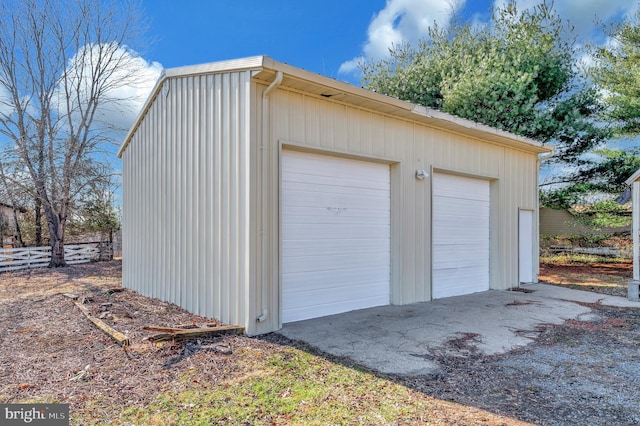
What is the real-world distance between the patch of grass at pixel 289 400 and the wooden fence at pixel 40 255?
12439 millimetres

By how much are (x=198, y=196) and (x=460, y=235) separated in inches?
204

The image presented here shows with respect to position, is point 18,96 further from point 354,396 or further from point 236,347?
point 354,396

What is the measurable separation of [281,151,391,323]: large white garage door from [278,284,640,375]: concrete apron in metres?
0.28

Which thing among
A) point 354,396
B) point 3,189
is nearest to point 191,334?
point 354,396

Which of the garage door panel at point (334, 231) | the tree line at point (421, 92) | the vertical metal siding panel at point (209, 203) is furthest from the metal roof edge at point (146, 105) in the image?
the tree line at point (421, 92)

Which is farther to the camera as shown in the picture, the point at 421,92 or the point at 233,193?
the point at 421,92

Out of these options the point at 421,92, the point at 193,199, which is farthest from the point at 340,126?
the point at 421,92

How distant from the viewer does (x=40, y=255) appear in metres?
12.8

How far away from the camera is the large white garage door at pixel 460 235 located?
7.20 meters

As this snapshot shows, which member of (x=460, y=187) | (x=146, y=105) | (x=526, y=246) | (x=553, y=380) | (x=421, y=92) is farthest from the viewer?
(x=421, y=92)

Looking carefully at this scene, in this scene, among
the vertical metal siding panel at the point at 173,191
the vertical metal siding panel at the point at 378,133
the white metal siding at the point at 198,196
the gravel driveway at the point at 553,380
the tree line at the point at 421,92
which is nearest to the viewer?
the gravel driveway at the point at 553,380

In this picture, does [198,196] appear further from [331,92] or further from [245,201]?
[331,92]

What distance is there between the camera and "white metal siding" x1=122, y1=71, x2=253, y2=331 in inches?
184

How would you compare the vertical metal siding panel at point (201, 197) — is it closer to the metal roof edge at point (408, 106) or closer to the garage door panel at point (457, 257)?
the metal roof edge at point (408, 106)
